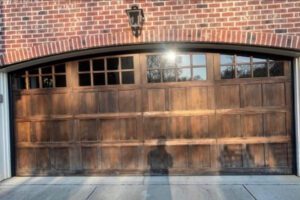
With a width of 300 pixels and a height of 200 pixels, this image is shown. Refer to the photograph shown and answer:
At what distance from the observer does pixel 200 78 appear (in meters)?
6.49

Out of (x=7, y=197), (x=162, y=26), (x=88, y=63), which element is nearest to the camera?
(x=7, y=197)

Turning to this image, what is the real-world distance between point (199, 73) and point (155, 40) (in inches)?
44.7

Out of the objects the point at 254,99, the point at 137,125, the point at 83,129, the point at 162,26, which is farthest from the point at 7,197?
the point at 254,99

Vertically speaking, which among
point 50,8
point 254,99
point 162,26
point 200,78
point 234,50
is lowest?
point 254,99

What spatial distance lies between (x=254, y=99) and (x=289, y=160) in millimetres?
1283

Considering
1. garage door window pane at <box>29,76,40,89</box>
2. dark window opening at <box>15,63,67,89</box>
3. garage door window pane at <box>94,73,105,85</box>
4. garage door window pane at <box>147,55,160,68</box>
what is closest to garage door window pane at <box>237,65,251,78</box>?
garage door window pane at <box>147,55,160,68</box>

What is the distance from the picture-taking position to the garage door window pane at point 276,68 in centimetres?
635

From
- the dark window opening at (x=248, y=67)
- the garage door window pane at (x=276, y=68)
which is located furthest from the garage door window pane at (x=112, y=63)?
the garage door window pane at (x=276, y=68)

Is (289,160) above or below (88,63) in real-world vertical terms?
below

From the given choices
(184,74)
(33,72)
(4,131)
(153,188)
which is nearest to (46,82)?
(33,72)

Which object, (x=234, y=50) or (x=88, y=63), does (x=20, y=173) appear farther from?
(x=234, y=50)

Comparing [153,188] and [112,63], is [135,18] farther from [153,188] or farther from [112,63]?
[153,188]

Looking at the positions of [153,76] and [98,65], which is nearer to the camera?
[153,76]

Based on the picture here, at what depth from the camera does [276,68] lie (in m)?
6.36
